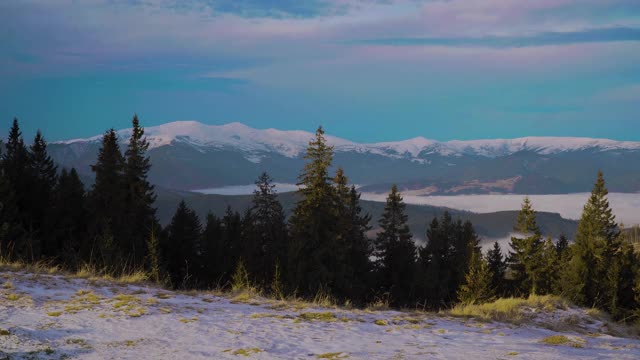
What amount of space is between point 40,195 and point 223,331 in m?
58.6

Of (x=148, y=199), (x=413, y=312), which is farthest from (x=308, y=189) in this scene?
(x=413, y=312)

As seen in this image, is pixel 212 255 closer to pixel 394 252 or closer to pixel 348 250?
pixel 394 252

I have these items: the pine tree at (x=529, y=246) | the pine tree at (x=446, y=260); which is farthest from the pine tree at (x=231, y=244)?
the pine tree at (x=529, y=246)

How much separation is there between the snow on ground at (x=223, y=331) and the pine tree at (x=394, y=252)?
49.4 metres

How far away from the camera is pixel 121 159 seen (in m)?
54.3

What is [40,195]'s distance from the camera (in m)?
59.6

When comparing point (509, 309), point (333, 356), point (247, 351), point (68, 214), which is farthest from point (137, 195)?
point (333, 356)

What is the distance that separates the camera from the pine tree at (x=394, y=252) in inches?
2429

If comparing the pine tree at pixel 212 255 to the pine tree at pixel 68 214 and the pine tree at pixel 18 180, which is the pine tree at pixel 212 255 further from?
the pine tree at pixel 18 180

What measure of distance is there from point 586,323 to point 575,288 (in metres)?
43.7

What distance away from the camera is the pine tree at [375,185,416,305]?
2429 inches

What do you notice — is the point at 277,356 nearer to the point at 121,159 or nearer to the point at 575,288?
the point at 121,159

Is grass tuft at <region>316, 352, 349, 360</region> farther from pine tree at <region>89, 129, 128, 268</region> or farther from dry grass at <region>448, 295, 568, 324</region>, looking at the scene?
pine tree at <region>89, 129, 128, 268</region>

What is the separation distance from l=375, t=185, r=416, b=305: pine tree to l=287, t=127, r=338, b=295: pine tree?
23.0 meters
